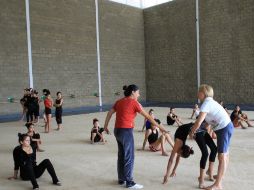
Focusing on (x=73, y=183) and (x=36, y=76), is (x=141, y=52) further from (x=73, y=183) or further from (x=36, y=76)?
(x=73, y=183)

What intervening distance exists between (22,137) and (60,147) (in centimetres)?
287

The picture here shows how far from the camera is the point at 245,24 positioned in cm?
1567

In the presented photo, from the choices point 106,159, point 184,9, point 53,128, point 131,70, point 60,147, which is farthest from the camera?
point 131,70

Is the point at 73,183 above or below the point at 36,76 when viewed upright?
below


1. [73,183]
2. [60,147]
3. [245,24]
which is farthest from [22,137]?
[245,24]

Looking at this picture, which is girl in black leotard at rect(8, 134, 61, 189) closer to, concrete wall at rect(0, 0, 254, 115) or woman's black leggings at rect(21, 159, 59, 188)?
woman's black leggings at rect(21, 159, 59, 188)

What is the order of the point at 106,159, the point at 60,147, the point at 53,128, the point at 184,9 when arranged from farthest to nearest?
the point at 184,9 < the point at 53,128 < the point at 60,147 < the point at 106,159

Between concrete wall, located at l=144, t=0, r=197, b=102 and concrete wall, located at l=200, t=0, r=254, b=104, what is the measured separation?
88 cm

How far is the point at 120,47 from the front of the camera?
19406 millimetres

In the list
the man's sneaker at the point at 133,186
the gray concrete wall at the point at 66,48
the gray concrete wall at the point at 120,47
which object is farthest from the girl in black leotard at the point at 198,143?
the gray concrete wall at the point at 120,47

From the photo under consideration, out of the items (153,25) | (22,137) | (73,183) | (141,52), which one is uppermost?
(153,25)

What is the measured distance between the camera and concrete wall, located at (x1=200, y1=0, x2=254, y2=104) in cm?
1563

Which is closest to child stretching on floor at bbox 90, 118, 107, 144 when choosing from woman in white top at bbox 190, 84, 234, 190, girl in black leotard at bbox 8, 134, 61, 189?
girl in black leotard at bbox 8, 134, 61, 189

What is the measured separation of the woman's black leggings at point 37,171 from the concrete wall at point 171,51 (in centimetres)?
1464
